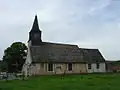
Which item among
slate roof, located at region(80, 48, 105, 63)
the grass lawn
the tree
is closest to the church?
slate roof, located at region(80, 48, 105, 63)

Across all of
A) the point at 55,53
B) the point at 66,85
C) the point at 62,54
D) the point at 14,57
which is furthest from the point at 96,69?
the point at 66,85

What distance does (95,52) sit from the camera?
64.4 metres

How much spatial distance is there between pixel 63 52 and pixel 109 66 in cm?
1297

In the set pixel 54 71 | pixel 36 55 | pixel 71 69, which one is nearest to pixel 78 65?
pixel 71 69

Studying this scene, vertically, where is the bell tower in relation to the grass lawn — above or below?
above

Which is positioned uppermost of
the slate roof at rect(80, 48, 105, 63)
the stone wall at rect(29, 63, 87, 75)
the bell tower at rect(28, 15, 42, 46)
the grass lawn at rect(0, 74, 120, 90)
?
the bell tower at rect(28, 15, 42, 46)

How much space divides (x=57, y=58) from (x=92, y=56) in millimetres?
9477

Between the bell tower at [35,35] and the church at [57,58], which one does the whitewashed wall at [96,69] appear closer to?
the church at [57,58]

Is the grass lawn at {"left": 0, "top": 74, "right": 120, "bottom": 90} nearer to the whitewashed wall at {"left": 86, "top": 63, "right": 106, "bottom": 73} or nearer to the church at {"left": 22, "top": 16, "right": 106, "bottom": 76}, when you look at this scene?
the church at {"left": 22, "top": 16, "right": 106, "bottom": 76}

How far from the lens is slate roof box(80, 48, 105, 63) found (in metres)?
61.6

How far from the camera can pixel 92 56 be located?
62750 mm

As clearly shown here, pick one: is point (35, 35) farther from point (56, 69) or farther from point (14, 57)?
point (14, 57)

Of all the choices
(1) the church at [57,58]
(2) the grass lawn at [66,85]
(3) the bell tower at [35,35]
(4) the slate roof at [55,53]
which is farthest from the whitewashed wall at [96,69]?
(2) the grass lawn at [66,85]

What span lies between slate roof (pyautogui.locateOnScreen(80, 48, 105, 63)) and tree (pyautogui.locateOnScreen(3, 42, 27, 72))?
17.1m
